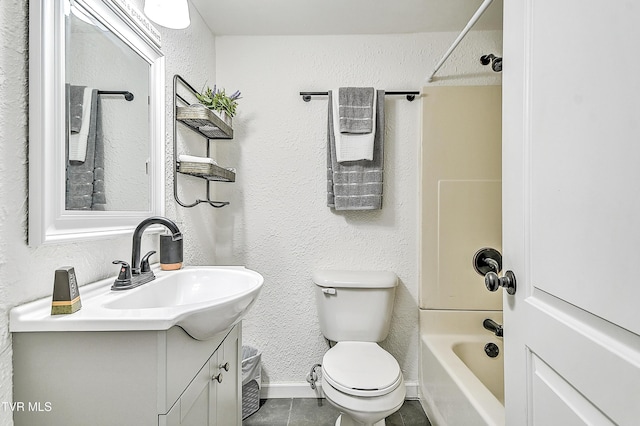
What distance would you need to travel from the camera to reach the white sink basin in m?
0.66

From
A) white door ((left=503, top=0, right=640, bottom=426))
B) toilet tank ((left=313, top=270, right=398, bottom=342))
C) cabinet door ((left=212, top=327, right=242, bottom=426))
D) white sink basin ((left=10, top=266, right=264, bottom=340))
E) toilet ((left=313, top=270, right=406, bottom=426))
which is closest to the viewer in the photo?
white door ((left=503, top=0, right=640, bottom=426))

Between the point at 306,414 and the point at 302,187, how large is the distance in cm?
128

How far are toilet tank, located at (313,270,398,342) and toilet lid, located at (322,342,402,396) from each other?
101 millimetres

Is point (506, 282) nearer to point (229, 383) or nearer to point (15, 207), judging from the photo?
point (229, 383)

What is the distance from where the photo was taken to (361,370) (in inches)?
53.6

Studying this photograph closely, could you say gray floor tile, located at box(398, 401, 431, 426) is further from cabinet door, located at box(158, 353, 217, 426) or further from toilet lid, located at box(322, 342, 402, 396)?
cabinet door, located at box(158, 353, 217, 426)

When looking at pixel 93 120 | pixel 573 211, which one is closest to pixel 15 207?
pixel 93 120

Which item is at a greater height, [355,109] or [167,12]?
[167,12]

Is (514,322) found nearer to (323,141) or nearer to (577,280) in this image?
(577,280)

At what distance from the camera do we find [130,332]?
0.68m

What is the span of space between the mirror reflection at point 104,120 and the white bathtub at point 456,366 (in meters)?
1.46

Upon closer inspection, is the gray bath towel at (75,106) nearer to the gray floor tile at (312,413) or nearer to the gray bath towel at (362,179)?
the gray bath towel at (362,179)

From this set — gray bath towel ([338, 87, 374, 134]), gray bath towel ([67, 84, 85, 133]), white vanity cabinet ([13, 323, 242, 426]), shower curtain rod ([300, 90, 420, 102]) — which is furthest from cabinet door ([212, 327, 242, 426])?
shower curtain rod ([300, 90, 420, 102])

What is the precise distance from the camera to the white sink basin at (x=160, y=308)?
0.66 metres
